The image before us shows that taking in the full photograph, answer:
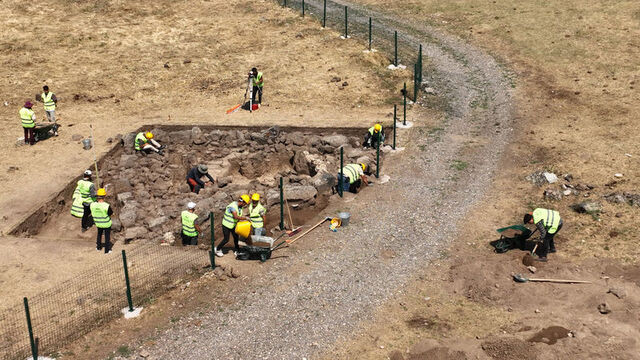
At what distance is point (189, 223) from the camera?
1630cm

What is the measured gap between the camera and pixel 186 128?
2478cm

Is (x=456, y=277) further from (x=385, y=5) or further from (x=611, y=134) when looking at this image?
(x=385, y=5)

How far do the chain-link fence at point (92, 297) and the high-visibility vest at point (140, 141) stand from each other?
705 centimetres

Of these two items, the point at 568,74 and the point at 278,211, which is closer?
the point at 278,211

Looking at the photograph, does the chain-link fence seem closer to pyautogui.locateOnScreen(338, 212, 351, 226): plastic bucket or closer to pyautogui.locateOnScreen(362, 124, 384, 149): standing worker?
pyautogui.locateOnScreen(338, 212, 351, 226): plastic bucket

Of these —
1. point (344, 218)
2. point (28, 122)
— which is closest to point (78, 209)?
point (28, 122)

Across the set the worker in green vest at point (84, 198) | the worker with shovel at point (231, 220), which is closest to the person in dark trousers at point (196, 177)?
the worker in green vest at point (84, 198)

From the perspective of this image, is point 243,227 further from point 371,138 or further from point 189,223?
point 371,138

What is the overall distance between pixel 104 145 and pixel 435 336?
53.4ft

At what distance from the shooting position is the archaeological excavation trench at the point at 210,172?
59.5 ft

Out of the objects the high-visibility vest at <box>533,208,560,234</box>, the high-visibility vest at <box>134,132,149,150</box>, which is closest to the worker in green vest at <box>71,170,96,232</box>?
the high-visibility vest at <box>134,132,149,150</box>

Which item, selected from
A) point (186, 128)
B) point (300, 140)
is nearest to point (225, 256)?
point (300, 140)

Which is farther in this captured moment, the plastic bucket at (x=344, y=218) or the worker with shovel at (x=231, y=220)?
the plastic bucket at (x=344, y=218)

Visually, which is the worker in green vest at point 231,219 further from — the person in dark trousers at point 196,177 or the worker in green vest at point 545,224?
the worker in green vest at point 545,224
